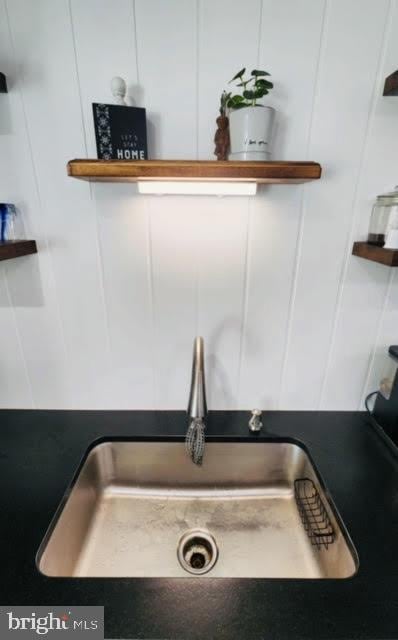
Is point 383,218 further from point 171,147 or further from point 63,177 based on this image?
point 63,177

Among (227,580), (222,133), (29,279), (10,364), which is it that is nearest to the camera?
(227,580)

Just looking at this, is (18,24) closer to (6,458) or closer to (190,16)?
(190,16)

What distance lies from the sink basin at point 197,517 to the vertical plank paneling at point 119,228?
0.23 metres

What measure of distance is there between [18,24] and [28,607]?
1240mm

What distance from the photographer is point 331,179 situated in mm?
809

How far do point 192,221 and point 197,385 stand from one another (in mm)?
471

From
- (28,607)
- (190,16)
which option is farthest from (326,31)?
(28,607)

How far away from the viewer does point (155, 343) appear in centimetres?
98

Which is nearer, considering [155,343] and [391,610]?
[391,610]

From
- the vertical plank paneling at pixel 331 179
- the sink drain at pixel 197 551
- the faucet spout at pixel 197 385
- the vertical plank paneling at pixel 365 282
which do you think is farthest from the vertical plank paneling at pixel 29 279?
the vertical plank paneling at pixel 365 282

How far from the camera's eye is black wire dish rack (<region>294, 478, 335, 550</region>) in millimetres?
751

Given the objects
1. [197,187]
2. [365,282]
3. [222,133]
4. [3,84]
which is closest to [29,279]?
[3,84]

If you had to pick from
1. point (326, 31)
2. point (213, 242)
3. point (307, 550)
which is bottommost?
point (307, 550)

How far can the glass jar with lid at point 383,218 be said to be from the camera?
0.77m
